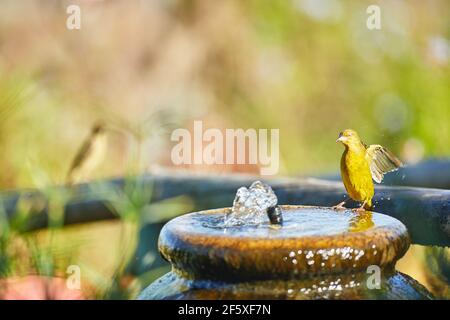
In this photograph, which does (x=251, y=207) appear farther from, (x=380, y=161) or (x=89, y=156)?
(x=89, y=156)

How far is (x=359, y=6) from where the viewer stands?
172 inches

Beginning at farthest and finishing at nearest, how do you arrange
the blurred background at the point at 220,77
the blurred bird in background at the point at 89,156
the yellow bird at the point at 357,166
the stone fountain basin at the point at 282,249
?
1. the blurred background at the point at 220,77
2. the blurred bird in background at the point at 89,156
3. the yellow bird at the point at 357,166
4. the stone fountain basin at the point at 282,249

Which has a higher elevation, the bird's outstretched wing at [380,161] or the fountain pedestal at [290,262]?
the bird's outstretched wing at [380,161]

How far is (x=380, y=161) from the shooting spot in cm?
153

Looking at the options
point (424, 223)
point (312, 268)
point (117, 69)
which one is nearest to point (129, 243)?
point (424, 223)

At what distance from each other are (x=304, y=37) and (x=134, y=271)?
2.34m

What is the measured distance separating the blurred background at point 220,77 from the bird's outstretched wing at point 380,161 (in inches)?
70.9

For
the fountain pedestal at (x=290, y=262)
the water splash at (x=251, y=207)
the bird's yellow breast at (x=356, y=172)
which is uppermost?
the bird's yellow breast at (x=356, y=172)

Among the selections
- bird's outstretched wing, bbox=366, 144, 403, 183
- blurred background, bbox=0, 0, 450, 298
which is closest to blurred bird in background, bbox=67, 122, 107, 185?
blurred background, bbox=0, 0, 450, 298

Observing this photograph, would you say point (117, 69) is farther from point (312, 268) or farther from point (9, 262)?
point (312, 268)

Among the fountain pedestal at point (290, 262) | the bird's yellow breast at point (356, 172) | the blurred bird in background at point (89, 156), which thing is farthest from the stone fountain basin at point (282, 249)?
the blurred bird in background at point (89, 156)

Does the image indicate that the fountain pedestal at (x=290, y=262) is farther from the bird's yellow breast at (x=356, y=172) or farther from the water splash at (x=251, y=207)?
the bird's yellow breast at (x=356, y=172)

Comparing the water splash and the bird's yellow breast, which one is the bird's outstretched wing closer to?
the bird's yellow breast

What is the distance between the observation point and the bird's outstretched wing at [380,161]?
4.97 ft
